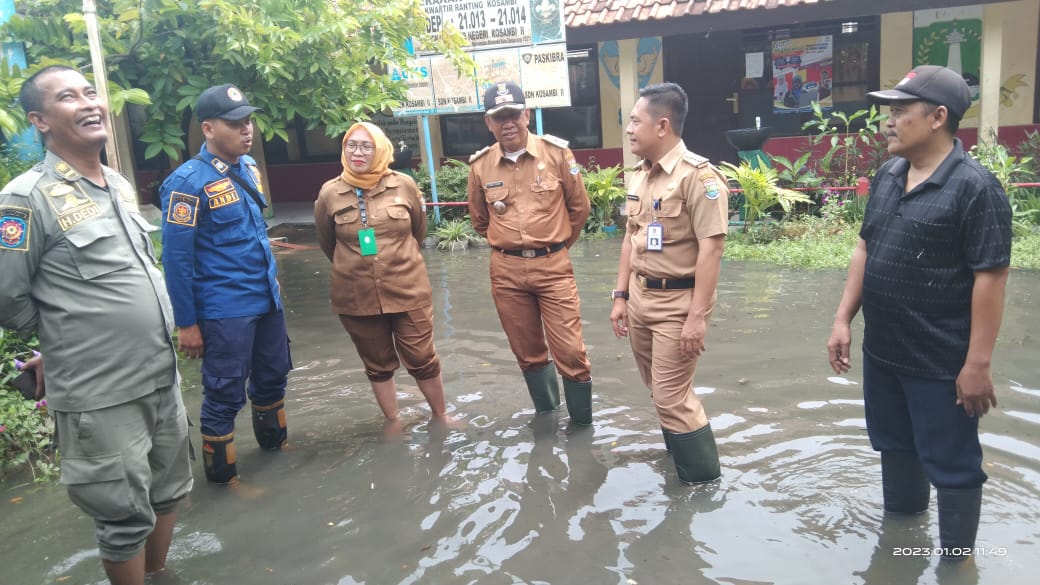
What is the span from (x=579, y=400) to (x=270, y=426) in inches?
68.0

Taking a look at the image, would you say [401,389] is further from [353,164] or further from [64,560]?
[64,560]

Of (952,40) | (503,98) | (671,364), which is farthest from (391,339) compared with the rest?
(952,40)

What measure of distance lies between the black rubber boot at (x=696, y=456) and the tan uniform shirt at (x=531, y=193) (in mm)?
1364

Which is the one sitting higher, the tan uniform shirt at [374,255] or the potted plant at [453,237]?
the tan uniform shirt at [374,255]

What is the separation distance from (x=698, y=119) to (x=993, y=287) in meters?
11.1

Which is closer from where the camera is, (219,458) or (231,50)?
(219,458)

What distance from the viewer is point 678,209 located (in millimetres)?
3646

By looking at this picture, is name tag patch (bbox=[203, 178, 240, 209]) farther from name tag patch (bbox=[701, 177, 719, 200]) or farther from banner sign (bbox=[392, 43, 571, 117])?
Result: banner sign (bbox=[392, 43, 571, 117])

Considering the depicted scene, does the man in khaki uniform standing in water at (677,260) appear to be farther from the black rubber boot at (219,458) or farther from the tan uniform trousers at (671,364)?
the black rubber boot at (219,458)

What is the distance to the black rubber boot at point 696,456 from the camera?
12.2 feet

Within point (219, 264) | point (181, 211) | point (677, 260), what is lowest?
point (677, 260)

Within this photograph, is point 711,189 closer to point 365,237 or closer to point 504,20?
point 365,237

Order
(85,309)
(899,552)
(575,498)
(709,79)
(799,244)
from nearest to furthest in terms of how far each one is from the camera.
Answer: (85,309), (899,552), (575,498), (799,244), (709,79)

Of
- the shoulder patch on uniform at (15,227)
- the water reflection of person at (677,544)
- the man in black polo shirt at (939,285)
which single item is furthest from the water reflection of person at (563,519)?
the shoulder patch on uniform at (15,227)
